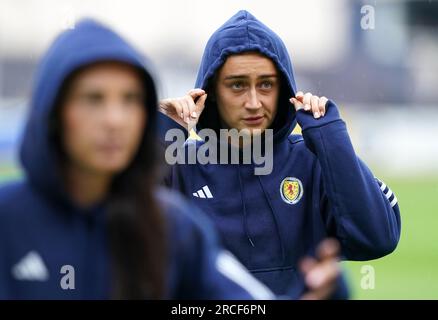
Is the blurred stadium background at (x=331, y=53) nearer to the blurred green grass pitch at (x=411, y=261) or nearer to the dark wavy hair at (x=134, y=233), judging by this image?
the blurred green grass pitch at (x=411, y=261)

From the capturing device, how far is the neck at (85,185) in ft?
7.97

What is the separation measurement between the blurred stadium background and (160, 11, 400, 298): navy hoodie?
13.6 meters

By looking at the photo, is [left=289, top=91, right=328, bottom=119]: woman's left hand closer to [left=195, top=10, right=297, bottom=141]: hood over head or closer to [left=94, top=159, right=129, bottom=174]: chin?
[left=195, top=10, right=297, bottom=141]: hood over head

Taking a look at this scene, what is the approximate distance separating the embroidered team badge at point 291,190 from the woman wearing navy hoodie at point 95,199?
142cm

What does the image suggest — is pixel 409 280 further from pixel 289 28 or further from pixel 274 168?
pixel 289 28

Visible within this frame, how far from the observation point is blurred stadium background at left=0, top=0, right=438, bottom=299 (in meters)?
20.7

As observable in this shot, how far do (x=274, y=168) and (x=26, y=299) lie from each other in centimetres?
166

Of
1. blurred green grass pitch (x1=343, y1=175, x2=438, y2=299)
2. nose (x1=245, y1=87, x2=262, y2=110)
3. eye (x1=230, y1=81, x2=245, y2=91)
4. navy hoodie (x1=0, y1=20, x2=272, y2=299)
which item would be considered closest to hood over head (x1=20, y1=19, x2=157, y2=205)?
navy hoodie (x1=0, y1=20, x2=272, y2=299)

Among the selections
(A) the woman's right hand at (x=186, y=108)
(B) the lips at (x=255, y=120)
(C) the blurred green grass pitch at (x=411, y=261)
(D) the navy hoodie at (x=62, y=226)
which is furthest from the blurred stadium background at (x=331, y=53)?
(D) the navy hoodie at (x=62, y=226)

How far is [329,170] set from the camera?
3717 mm

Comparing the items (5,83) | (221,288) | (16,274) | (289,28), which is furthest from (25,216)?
(289,28)

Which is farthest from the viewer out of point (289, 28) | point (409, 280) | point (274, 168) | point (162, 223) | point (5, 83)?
point (289, 28)

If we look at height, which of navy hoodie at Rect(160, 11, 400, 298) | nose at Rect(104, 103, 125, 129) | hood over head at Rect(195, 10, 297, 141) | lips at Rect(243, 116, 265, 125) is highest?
hood over head at Rect(195, 10, 297, 141)

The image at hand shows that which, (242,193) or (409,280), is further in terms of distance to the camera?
(409,280)
